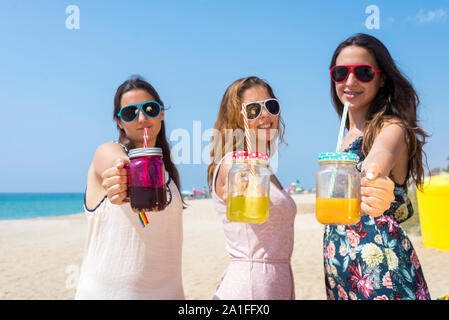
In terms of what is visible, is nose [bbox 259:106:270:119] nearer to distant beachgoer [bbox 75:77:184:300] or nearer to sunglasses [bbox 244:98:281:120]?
sunglasses [bbox 244:98:281:120]

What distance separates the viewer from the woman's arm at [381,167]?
1802 millimetres

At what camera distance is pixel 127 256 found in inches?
107

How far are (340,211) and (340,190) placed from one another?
0.32 feet

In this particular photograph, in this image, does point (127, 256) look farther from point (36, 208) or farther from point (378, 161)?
point (36, 208)

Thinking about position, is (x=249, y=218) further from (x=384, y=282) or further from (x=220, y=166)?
(x=384, y=282)

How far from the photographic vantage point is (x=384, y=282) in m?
2.57

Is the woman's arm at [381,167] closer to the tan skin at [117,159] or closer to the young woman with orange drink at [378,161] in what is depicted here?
the young woman with orange drink at [378,161]

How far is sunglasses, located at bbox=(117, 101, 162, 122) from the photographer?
9.63 ft

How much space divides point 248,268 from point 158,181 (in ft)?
2.99

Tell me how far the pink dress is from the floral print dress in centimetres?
34

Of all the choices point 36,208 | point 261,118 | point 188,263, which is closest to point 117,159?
point 261,118

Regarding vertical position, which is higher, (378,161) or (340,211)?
(378,161)
